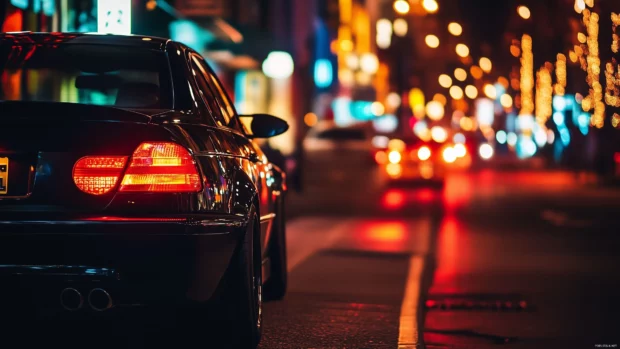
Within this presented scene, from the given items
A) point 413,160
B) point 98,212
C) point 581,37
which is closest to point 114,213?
point 98,212

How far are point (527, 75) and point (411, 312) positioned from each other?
81.6m

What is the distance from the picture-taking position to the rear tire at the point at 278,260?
8.65 m

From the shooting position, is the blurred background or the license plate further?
the blurred background

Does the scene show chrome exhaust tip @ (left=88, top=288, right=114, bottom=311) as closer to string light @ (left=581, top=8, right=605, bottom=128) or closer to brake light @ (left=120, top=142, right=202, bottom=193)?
brake light @ (left=120, top=142, right=202, bottom=193)

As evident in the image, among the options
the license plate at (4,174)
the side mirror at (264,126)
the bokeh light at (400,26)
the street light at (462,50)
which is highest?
the bokeh light at (400,26)

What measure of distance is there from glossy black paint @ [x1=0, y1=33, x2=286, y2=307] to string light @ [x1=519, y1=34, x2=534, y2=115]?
7366 cm

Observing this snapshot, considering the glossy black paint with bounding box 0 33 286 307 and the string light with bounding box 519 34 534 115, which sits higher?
the string light with bounding box 519 34 534 115

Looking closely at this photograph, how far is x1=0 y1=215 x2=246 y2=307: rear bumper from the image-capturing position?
5.65m

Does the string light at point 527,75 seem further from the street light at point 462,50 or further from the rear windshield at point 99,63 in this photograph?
the rear windshield at point 99,63

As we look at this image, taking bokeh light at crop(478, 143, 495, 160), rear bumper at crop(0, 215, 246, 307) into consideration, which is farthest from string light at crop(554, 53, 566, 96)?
rear bumper at crop(0, 215, 246, 307)

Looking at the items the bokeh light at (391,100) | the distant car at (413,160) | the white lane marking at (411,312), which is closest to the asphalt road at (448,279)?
the white lane marking at (411,312)

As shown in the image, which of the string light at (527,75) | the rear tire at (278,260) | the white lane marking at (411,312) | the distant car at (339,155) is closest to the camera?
the white lane marking at (411,312)

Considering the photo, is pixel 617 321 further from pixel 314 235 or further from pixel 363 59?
pixel 363 59

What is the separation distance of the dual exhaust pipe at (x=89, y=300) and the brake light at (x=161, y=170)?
19.1 inches
